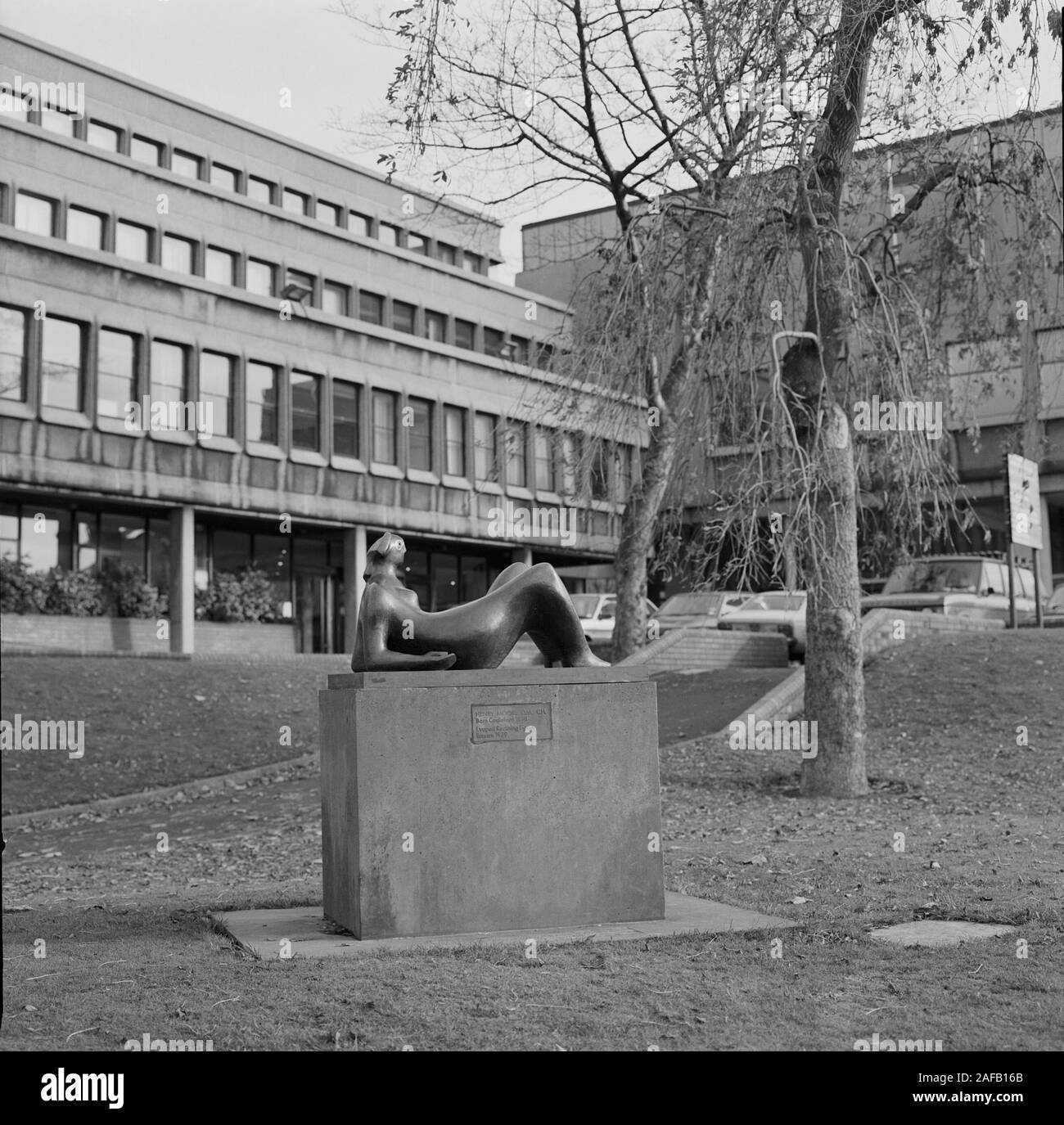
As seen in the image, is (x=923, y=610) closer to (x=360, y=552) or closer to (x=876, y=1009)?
(x=360, y=552)

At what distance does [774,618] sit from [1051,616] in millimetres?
5389

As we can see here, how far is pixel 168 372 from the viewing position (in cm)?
Result: 3381

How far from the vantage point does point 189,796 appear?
1794 centimetres

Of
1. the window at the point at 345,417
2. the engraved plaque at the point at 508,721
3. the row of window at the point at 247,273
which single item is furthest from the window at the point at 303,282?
the engraved plaque at the point at 508,721

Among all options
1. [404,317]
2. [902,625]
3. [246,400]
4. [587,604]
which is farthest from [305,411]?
[902,625]

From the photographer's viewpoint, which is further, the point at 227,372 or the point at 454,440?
the point at 454,440

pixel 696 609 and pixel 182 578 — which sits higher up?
pixel 182 578

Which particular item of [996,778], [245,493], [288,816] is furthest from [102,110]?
[996,778]

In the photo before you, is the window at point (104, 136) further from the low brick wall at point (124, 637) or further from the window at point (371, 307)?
the low brick wall at point (124, 637)

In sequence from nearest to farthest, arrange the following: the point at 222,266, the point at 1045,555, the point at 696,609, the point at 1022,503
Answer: the point at 1022,503 → the point at 696,609 → the point at 222,266 → the point at 1045,555

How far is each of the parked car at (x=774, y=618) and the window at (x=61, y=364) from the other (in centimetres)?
1582

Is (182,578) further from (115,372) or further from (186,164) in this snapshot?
(186,164)

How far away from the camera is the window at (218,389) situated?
34500mm
